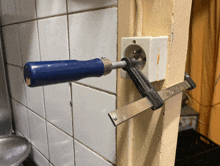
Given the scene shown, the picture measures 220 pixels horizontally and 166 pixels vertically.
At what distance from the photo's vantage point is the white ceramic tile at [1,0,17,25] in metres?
0.72

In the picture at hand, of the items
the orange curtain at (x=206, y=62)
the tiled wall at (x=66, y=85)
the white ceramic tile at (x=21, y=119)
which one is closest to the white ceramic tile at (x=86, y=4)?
the tiled wall at (x=66, y=85)

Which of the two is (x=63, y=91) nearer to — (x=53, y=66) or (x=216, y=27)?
(x=53, y=66)

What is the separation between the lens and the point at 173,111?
1.04 ft

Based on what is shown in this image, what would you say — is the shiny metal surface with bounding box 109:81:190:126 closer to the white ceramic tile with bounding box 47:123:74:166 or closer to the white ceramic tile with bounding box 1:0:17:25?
the white ceramic tile with bounding box 47:123:74:166

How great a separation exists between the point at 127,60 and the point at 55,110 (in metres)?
0.41

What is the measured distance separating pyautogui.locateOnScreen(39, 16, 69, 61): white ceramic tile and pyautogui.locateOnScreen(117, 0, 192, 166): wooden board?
22cm

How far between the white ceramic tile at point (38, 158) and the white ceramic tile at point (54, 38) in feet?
1.46

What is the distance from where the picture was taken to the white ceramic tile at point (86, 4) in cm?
34

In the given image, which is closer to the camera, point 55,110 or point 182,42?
point 182,42

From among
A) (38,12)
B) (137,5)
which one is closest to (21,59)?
(38,12)

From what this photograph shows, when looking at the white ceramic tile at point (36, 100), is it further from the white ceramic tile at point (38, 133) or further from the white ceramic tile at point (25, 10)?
the white ceramic tile at point (25, 10)

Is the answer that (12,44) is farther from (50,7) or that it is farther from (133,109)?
(133,109)

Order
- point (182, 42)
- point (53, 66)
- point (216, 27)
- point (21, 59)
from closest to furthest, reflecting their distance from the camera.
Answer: point (53, 66)
point (182, 42)
point (21, 59)
point (216, 27)

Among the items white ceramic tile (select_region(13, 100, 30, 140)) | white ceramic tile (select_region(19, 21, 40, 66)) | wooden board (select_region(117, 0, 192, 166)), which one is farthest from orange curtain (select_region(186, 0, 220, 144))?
white ceramic tile (select_region(13, 100, 30, 140))
